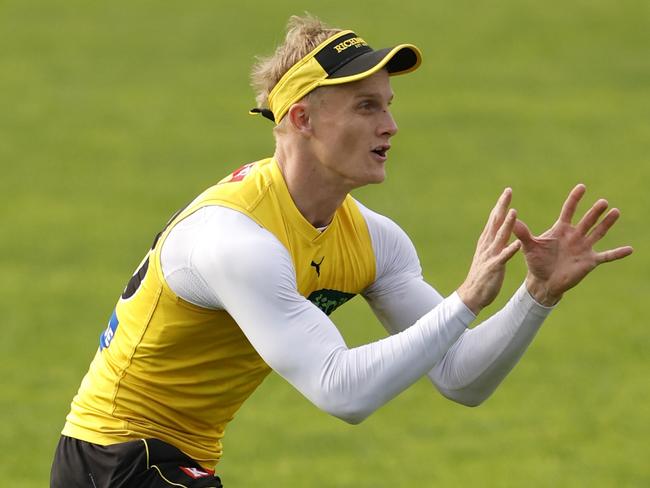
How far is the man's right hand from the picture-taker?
19.1ft

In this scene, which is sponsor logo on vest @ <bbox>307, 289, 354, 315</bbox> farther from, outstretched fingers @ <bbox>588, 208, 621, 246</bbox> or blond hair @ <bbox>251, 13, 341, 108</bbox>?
outstretched fingers @ <bbox>588, 208, 621, 246</bbox>

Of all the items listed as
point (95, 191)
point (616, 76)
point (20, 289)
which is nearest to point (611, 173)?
point (616, 76)

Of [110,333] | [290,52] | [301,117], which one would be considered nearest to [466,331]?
[301,117]

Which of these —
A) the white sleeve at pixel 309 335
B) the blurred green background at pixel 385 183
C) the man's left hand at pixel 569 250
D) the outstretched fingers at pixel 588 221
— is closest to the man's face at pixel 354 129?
the white sleeve at pixel 309 335

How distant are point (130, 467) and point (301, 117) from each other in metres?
1.57

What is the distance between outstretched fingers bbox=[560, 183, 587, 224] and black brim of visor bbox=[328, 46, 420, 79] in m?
0.85

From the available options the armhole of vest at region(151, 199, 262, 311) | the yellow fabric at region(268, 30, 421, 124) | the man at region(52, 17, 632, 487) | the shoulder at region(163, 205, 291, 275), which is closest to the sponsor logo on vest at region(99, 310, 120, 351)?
the man at region(52, 17, 632, 487)

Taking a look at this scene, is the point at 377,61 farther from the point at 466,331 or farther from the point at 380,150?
the point at 466,331

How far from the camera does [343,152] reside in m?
6.34

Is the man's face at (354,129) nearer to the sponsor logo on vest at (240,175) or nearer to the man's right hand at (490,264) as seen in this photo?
the sponsor logo on vest at (240,175)

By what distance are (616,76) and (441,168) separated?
16.0 ft

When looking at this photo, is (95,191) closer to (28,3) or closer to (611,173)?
(611,173)

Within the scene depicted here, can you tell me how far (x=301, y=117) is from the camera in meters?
6.41

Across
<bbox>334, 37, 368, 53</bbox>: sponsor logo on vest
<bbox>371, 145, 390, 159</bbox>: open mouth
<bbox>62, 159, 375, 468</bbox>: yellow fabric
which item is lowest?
<bbox>62, 159, 375, 468</bbox>: yellow fabric
